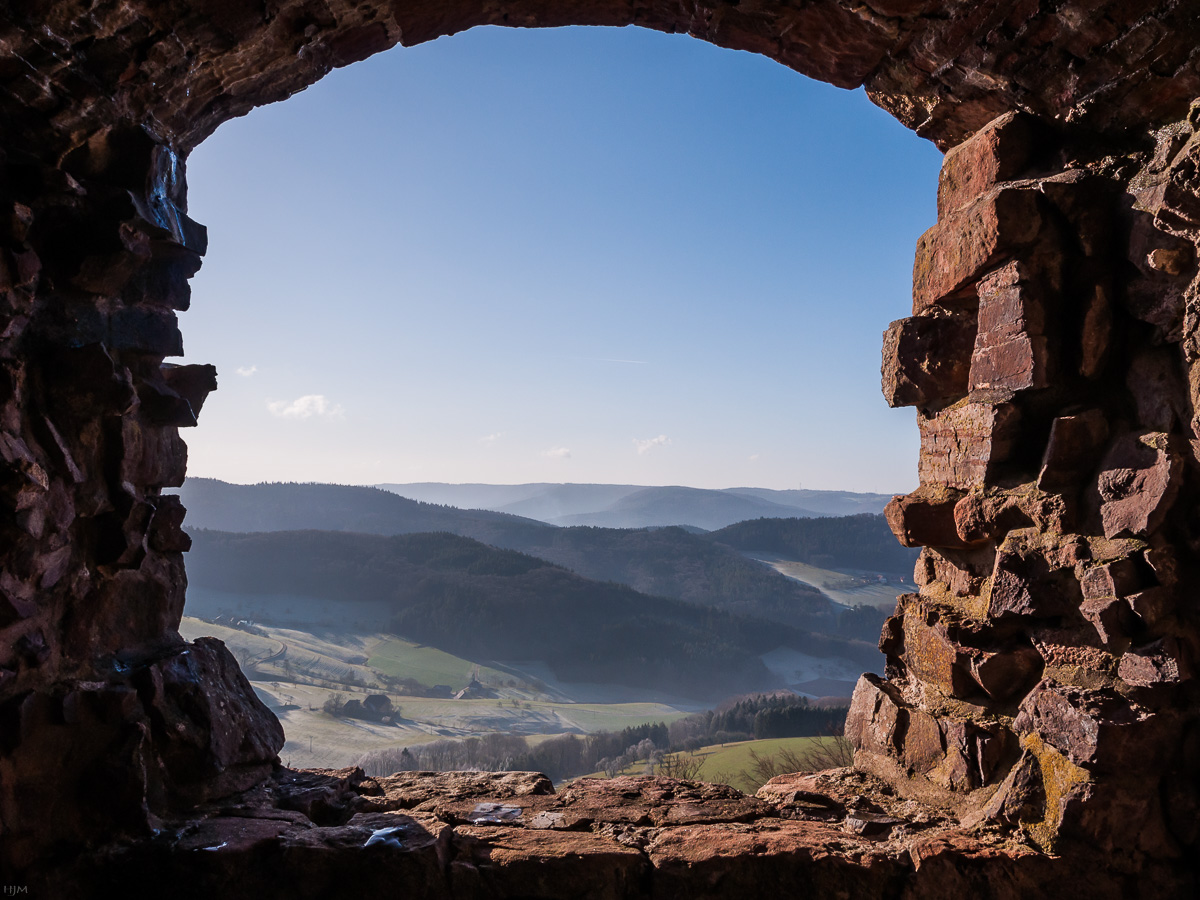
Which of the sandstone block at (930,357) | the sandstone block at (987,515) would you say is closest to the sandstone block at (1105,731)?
the sandstone block at (987,515)

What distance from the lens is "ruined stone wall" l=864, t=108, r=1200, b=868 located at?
260 cm

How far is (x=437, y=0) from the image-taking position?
3498mm

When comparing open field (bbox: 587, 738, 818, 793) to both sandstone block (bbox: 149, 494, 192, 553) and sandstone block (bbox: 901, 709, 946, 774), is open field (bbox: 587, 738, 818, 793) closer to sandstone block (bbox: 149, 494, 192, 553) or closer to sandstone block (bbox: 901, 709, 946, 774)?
sandstone block (bbox: 901, 709, 946, 774)

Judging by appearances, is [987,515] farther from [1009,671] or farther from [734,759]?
[734,759]

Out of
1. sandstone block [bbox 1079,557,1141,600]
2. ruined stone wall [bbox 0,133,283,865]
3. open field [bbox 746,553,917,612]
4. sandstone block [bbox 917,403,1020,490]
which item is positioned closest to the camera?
sandstone block [bbox 1079,557,1141,600]

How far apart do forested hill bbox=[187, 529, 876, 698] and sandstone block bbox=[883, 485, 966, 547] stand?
23.4m

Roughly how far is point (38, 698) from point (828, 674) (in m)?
26.4

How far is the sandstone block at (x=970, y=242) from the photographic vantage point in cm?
302

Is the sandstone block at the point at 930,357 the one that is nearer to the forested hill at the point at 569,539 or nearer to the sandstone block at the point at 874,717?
the sandstone block at the point at 874,717

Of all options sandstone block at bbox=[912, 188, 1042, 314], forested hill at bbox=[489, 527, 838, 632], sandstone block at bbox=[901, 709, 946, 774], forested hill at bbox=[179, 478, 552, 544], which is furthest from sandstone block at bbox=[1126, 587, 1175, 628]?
forested hill at bbox=[179, 478, 552, 544]

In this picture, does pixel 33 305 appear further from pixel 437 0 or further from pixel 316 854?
pixel 316 854

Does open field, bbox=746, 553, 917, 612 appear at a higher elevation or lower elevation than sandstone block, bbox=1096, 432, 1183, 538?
lower

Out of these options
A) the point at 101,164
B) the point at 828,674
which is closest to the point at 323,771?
the point at 101,164

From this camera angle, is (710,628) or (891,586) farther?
(710,628)
